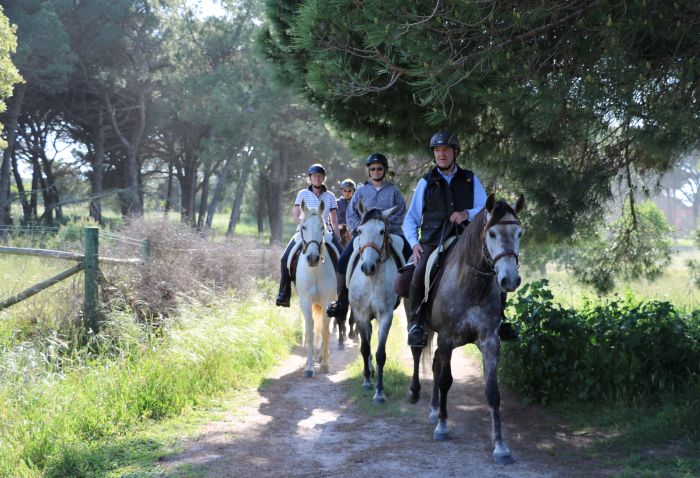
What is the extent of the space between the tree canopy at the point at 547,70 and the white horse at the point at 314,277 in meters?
2.03

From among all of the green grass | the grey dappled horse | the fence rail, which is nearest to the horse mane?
the grey dappled horse

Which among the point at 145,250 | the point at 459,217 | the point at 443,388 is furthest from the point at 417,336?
the point at 145,250

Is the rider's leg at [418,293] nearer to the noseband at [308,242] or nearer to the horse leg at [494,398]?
the horse leg at [494,398]

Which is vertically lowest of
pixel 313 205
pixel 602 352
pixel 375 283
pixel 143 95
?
pixel 602 352

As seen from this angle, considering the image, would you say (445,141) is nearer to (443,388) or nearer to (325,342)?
(443,388)

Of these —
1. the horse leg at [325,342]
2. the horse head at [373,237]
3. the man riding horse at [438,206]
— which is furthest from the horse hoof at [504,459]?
the horse leg at [325,342]

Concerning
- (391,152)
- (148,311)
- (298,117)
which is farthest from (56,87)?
(391,152)

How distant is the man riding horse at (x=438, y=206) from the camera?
22.6ft

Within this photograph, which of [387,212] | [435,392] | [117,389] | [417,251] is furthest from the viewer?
[387,212]

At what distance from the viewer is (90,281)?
9914 millimetres

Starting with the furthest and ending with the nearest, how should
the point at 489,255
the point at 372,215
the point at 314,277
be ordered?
the point at 314,277
the point at 372,215
the point at 489,255

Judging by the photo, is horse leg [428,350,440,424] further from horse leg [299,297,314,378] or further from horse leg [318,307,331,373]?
horse leg [318,307,331,373]

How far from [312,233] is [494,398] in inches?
163

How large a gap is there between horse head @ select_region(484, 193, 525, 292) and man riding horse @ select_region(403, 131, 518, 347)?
3.76 feet
